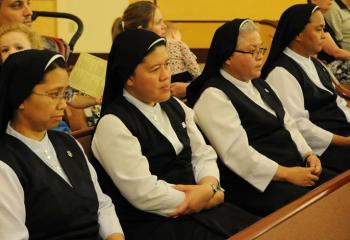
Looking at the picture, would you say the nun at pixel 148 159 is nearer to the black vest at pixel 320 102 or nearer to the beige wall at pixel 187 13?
the black vest at pixel 320 102

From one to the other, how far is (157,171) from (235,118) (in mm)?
602

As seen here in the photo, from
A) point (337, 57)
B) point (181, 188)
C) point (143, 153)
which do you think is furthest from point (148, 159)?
point (337, 57)

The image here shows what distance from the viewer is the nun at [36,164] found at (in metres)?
1.91

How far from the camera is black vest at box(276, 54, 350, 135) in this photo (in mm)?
3590

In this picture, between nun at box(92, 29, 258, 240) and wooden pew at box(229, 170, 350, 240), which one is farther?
nun at box(92, 29, 258, 240)

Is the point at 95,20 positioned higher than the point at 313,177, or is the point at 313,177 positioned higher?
the point at 313,177

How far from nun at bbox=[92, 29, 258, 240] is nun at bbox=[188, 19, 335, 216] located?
1.04ft

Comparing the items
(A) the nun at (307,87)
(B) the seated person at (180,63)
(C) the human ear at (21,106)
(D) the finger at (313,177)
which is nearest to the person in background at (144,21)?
(B) the seated person at (180,63)

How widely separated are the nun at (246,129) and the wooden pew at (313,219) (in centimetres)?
75

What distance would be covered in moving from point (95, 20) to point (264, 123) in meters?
4.52

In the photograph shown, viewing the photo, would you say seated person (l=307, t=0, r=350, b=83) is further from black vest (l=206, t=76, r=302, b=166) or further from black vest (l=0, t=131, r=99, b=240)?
black vest (l=0, t=131, r=99, b=240)

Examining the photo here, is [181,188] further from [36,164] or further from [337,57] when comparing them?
[337,57]

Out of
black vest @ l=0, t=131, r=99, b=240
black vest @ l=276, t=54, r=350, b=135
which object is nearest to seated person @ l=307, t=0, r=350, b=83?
black vest @ l=276, t=54, r=350, b=135

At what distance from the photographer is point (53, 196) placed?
2.00 m
